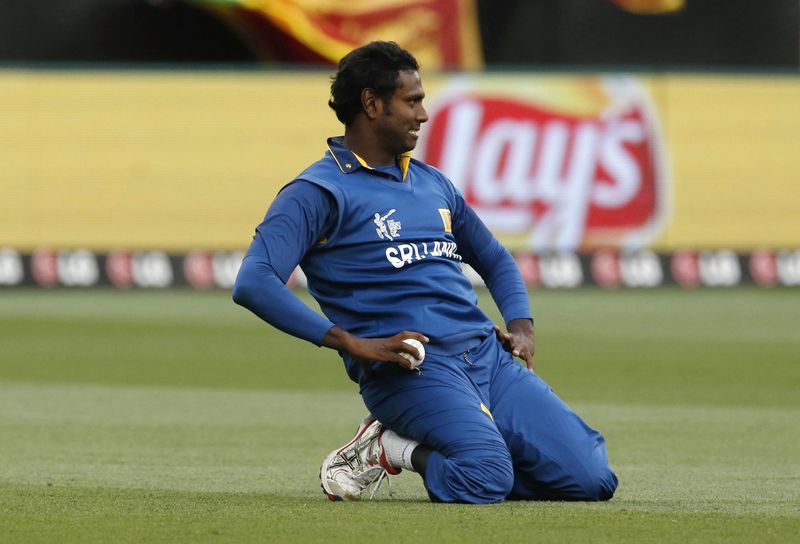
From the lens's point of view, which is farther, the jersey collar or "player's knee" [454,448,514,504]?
the jersey collar

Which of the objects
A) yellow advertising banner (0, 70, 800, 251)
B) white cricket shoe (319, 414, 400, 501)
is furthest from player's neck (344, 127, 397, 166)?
yellow advertising banner (0, 70, 800, 251)

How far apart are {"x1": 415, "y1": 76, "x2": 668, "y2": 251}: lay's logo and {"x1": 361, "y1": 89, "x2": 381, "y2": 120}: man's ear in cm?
1932

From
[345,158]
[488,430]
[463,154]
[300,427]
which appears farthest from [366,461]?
[463,154]

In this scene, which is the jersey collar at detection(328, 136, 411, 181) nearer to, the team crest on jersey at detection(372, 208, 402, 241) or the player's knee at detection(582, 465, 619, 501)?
the team crest on jersey at detection(372, 208, 402, 241)

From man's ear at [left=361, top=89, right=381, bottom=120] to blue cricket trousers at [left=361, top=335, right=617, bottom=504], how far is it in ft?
3.43

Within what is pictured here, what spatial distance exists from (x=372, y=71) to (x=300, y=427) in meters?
3.90

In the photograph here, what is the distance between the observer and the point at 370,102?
24.7 ft

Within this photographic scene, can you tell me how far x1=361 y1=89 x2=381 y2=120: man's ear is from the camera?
7.50 m

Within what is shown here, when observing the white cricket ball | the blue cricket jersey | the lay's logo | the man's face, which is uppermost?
the man's face

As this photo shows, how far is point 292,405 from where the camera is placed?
1224 centimetres

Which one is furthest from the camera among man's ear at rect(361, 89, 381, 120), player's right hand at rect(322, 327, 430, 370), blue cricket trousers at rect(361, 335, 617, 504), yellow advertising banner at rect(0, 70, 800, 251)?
yellow advertising banner at rect(0, 70, 800, 251)

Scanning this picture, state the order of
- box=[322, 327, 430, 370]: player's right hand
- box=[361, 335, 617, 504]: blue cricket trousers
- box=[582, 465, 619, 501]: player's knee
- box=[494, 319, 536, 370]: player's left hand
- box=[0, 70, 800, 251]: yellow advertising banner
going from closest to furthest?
box=[322, 327, 430, 370]: player's right hand, box=[361, 335, 617, 504]: blue cricket trousers, box=[582, 465, 619, 501]: player's knee, box=[494, 319, 536, 370]: player's left hand, box=[0, 70, 800, 251]: yellow advertising banner

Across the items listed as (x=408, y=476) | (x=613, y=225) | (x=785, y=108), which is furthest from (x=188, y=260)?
(x=408, y=476)

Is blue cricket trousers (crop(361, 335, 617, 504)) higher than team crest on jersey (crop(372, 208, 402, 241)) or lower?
lower
